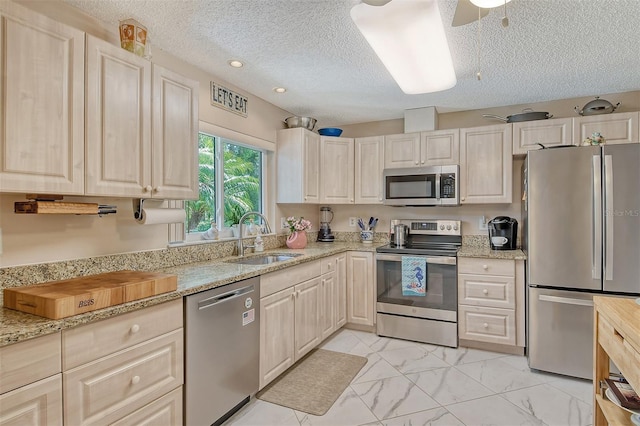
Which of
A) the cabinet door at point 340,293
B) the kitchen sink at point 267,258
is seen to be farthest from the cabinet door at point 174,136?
the cabinet door at point 340,293

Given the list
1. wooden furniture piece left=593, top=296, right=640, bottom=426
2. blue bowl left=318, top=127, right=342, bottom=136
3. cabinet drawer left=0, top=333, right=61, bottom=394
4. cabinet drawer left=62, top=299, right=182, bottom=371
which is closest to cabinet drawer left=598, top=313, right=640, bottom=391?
wooden furniture piece left=593, top=296, right=640, bottom=426

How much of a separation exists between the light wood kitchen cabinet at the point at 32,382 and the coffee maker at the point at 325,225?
10.3 ft

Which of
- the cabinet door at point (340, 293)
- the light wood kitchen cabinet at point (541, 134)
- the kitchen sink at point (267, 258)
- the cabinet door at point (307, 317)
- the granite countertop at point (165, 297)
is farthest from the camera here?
the cabinet door at point (340, 293)

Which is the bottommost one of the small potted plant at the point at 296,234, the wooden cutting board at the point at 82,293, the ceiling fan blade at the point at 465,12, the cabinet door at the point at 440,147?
the wooden cutting board at the point at 82,293

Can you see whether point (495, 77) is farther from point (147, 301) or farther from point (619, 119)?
point (147, 301)

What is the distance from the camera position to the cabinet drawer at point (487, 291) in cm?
305

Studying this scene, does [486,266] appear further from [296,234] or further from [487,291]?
[296,234]

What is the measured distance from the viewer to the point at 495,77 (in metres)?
2.85

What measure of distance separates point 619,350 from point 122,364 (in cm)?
192

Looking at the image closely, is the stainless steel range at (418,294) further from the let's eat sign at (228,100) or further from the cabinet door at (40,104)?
the cabinet door at (40,104)

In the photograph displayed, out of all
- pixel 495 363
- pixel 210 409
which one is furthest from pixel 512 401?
pixel 210 409

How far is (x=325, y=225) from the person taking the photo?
4.32 metres

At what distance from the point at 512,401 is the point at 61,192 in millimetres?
2915

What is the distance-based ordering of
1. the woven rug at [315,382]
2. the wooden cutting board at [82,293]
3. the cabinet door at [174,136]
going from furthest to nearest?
the woven rug at [315,382]
the cabinet door at [174,136]
the wooden cutting board at [82,293]
